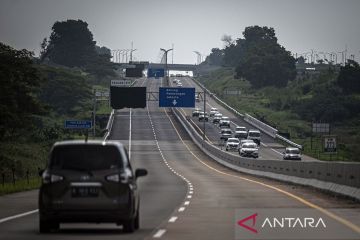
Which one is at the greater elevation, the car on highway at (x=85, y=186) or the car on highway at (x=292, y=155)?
the car on highway at (x=85, y=186)

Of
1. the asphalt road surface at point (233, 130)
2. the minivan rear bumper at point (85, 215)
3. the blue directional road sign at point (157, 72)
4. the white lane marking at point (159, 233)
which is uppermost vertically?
the blue directional road sign at point (157, 72)

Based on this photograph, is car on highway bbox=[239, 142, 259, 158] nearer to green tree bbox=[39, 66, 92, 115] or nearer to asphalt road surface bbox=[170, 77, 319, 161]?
asphalt road surface bbox=[170, 77, 319, 161]

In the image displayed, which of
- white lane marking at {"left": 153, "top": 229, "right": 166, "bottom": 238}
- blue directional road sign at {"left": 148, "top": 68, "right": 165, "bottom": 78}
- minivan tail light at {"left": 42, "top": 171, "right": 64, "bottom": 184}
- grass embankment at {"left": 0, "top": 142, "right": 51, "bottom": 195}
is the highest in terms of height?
blue directional road sign at {"left": 148, "top": 68, "right": 165, "bottom": 78}

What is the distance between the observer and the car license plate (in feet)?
56.5

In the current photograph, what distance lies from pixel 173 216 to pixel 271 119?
134m

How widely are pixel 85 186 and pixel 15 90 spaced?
53.6 meters

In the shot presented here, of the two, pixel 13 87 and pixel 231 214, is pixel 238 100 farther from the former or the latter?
pixel 231 214

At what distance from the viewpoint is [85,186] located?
17250 millimetres

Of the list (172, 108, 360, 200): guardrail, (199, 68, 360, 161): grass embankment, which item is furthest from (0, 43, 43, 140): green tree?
(199, 68, 360, 161): grass embankment

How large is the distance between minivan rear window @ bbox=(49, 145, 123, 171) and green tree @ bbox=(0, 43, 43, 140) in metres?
46.7

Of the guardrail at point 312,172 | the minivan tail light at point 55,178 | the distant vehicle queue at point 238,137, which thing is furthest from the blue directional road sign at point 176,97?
the minivan tail light at point 55,178

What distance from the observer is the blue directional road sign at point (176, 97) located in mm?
104500

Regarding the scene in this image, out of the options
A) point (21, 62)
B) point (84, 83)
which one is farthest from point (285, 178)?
point (84, 83)

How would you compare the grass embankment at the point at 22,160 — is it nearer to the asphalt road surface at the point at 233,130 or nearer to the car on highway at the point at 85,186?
the asphalt road surface at the point at 233,130
